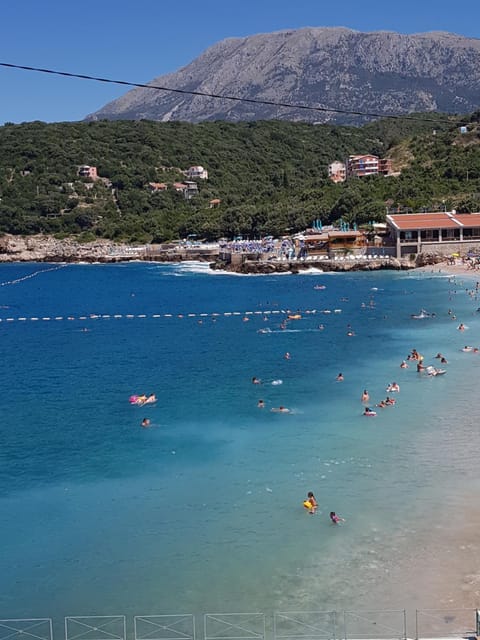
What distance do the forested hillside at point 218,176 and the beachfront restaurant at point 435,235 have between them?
328 inches

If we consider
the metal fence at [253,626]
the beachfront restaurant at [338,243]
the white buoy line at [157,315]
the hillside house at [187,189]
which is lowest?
the metal fence at [253,626]

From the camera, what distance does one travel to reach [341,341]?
3675cm

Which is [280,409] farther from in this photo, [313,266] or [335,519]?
[313,266]

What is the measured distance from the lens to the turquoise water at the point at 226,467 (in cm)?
1304

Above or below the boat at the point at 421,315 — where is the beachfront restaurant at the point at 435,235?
above

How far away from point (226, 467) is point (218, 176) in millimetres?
126378

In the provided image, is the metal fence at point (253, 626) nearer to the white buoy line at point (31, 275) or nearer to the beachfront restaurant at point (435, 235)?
the beachfront restaurant at point (435, 235)

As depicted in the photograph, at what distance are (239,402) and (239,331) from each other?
54.3 ft

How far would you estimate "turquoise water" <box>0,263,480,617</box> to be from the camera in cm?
1304

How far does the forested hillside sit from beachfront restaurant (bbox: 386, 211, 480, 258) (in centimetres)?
834

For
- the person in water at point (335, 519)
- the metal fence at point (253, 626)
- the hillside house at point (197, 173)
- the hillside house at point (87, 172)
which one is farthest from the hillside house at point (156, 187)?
the metal fence at point (253, 626)

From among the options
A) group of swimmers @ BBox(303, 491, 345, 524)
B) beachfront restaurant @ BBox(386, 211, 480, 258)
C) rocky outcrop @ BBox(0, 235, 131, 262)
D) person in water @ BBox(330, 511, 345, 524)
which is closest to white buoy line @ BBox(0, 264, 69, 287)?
rocky outcrop @ BBox(0, 235, 131, 262)

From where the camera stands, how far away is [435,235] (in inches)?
2815

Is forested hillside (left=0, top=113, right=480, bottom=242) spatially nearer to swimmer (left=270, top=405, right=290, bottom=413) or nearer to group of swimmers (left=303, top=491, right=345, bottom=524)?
Result: swimmer (left=270, top=405, right=290, bottom=413)
